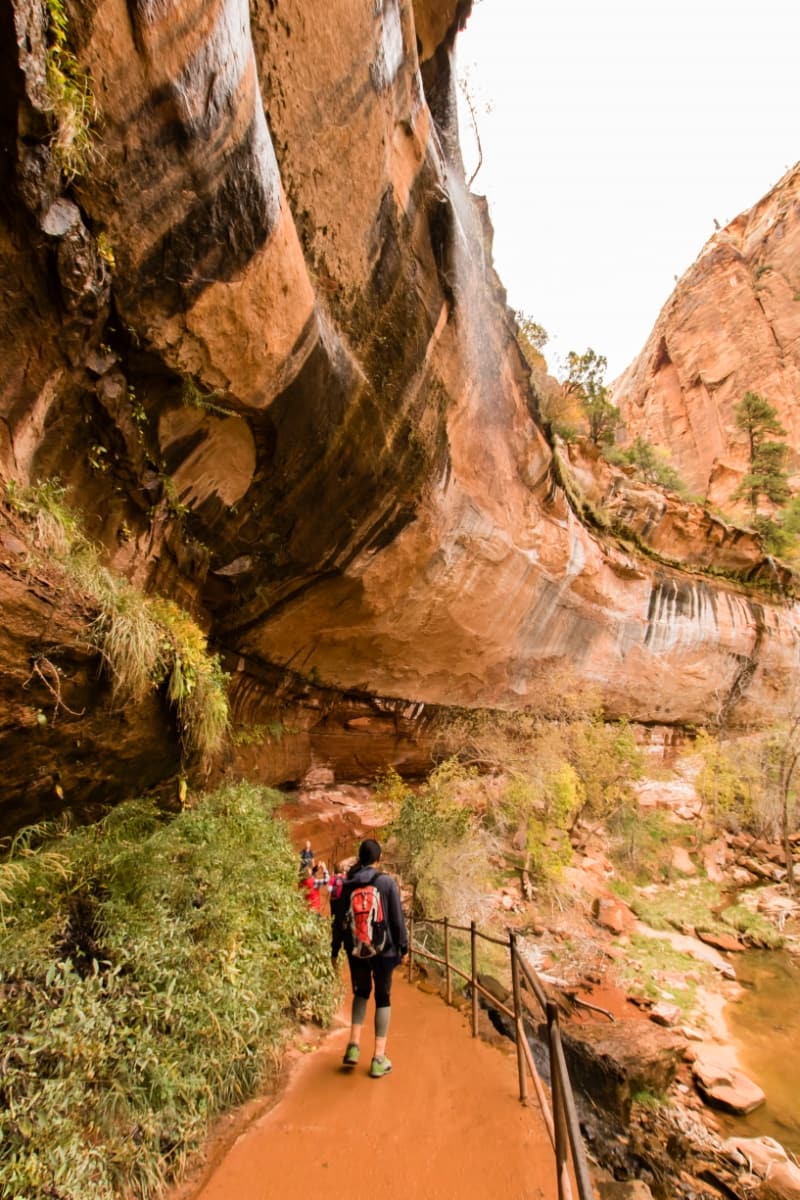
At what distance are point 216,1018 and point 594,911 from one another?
35.1ft

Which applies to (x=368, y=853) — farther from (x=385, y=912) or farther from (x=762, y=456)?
(x=762, y=456)

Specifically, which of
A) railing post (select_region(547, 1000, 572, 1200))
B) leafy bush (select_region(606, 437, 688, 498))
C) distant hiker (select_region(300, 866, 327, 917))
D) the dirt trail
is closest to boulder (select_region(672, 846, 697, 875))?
distant hiker (select_region(300, 866, 327, 917))

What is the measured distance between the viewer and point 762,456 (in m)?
23.9

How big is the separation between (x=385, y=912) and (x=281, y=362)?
4.50 metres

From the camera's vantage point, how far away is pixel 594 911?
37.9 feet

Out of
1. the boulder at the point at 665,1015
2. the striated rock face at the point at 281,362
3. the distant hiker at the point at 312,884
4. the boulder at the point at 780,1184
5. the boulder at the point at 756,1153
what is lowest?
the boulder at the point at 756,1153

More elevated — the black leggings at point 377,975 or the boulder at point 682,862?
the black leggings at point 377,975

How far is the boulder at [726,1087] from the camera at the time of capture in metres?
6.66

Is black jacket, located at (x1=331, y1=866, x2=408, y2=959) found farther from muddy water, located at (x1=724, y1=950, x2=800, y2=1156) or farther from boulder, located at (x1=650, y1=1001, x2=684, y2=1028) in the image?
boulder, located at (x1=650, y1=1001, x2=684, y2=1028)

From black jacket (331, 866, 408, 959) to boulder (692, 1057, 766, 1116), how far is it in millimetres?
6431

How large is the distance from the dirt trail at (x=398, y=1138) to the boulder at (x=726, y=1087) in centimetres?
505

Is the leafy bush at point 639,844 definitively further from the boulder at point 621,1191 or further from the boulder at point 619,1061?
the boulder at point 621,1191

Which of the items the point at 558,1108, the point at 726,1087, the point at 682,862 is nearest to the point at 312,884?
the point at 558,1108

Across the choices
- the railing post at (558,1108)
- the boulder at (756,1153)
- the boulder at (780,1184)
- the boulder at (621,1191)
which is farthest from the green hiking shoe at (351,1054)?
the boulder at (756,1153)
